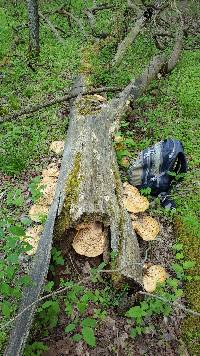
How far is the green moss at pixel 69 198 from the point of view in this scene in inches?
182

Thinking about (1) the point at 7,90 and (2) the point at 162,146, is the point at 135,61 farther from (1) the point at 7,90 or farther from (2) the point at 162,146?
(2) the point at 162,146

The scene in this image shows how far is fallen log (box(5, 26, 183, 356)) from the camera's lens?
4.01 meters

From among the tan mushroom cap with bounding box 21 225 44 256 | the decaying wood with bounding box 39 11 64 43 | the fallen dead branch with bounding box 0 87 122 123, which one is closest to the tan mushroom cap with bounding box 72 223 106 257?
the tan mushroom cap with bounding box 21 225 44 256

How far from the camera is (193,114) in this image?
813 centimetres

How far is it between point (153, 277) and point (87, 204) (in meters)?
1.13

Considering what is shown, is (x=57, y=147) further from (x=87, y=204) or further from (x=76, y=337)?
(x=76, y=337)

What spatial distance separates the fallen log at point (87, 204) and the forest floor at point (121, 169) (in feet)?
0.67

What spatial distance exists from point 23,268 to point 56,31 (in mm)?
7942

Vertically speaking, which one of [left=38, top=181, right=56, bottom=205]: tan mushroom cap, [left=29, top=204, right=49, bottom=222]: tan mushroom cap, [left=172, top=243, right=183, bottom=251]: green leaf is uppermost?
[left=38, top=181, right=56, bottom=205]: tan mushroom cap

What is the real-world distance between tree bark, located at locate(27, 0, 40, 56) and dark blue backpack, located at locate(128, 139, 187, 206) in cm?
495

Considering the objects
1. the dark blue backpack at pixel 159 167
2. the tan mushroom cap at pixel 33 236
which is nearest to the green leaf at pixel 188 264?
the dark blue backpack at pixel 159 167

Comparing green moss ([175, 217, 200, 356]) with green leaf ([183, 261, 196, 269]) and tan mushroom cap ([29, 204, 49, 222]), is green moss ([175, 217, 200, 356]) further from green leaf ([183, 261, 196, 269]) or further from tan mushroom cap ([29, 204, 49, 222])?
tan mushroom cap ([29, 204, 49, 222])

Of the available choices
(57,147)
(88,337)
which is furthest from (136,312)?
(57,147)

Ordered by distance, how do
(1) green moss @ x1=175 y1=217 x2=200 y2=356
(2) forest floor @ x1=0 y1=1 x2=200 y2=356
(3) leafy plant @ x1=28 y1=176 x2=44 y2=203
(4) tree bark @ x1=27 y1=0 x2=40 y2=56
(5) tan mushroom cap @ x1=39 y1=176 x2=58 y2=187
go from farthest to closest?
(4) tree bark @ x1=27 y1=0 x2=40 y2=56 < (5) tan mushroom cap @ x1=39 y1=176 x2=58 y2=187 < (3) leafy plant @ x1=28 y1=176 x2=44 y2=203 < (1) green moss @ x1=175 y1=217 x2=200 y2=356 < (2) forest floor @ x1=0 y1=1 x2=200 y2=356
